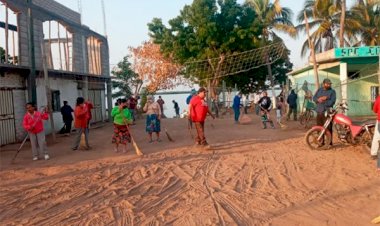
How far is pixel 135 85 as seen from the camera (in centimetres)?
3769

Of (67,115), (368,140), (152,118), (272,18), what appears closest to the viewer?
(368,140)

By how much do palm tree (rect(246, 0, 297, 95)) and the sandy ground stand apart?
24329 mm

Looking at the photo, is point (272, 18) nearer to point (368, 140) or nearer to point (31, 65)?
point (31, 65)

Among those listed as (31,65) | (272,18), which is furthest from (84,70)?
(272,18)

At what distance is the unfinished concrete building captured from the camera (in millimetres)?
15336

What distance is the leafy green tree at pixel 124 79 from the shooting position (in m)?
36.4

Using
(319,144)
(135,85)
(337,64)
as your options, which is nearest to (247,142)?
(319,144)

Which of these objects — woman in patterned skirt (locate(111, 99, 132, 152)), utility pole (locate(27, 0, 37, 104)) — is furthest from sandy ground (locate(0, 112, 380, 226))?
utility pole (locate(27, 0, 37, 104))

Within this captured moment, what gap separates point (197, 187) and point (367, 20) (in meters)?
28.6

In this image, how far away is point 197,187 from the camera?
727 cm

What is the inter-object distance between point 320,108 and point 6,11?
10.9m

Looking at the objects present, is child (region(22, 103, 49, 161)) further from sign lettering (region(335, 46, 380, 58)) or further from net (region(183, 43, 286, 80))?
net (region(183, 43, 286, 80))

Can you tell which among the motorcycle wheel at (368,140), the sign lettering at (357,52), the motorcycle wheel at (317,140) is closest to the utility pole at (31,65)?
the motorcycle wheel at (317,140)

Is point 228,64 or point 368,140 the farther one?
point 228,64
